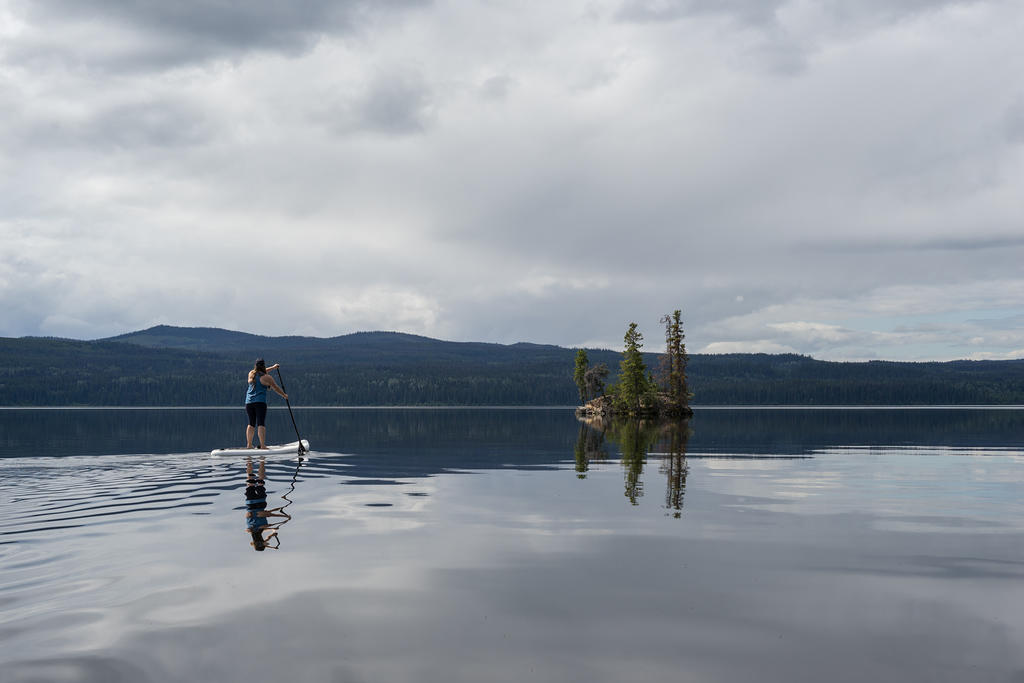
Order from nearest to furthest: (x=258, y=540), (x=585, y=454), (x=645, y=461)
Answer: (x=258, y=540) < (x=645, y=461) < (x=585, y=454)

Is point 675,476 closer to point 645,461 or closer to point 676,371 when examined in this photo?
point 645,461

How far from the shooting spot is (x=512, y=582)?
12.1 meters

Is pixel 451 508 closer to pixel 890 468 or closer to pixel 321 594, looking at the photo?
pixel 321 594

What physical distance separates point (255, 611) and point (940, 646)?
8446 mm

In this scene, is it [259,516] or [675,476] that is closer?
[259,516]

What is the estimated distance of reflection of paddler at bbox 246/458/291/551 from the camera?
15.3 meters

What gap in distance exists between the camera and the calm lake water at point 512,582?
8664 mm

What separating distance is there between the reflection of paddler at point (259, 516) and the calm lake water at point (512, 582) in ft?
0.58

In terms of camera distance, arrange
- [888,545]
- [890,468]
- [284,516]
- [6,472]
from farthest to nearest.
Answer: [890,468] → [6,472] → [284,516] → [888,545]

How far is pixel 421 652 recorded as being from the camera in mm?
8922

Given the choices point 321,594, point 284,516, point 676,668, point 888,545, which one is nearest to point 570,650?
point 676,668

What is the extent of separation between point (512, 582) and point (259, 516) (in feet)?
28.1

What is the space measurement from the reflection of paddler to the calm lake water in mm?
176

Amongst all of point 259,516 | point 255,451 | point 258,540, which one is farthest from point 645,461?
point 258,540
